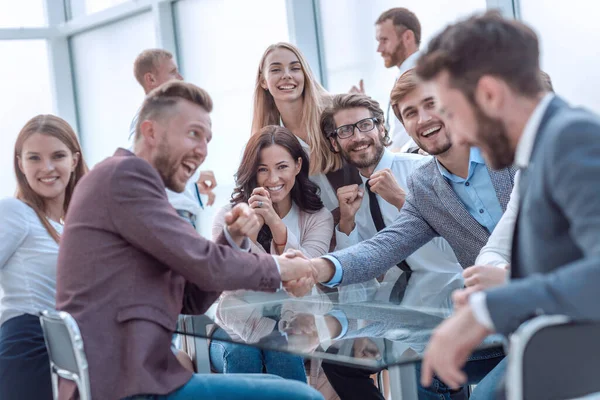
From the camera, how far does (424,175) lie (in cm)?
285

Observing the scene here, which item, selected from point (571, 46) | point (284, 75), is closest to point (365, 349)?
point (284, 75)

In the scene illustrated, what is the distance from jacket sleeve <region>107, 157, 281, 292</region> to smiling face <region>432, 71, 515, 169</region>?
76 centimetres

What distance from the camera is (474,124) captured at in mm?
1425

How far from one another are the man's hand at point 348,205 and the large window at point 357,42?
6.63 feet

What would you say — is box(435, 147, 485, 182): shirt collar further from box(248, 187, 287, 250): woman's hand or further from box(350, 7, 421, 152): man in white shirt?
box(350, 7, 421, 152): man in white shirt

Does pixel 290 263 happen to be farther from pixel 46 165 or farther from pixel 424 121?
pixel 46 165

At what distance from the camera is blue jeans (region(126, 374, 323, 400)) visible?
2.00 meters

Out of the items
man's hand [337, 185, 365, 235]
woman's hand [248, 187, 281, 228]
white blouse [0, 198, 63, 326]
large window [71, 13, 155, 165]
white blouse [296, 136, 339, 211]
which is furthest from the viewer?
large window [71, 13, 155, 165]

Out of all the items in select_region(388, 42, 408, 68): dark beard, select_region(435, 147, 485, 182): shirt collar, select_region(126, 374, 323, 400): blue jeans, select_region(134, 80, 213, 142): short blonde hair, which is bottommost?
select_region(126, 374, 323, 400): blue jeans

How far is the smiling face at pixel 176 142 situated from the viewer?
2113mm

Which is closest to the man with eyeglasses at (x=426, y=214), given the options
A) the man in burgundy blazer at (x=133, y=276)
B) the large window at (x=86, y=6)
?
the man in burgundy blazer at (x=133, y=276)

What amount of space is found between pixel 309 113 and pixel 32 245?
1397 mm

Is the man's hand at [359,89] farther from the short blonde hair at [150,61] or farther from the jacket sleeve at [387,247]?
the jacket sleeve at [387,247]

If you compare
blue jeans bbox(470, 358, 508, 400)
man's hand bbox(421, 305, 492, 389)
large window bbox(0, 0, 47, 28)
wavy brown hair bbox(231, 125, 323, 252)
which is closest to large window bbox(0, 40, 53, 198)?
large window bbox(0, 0, 47, 28)
